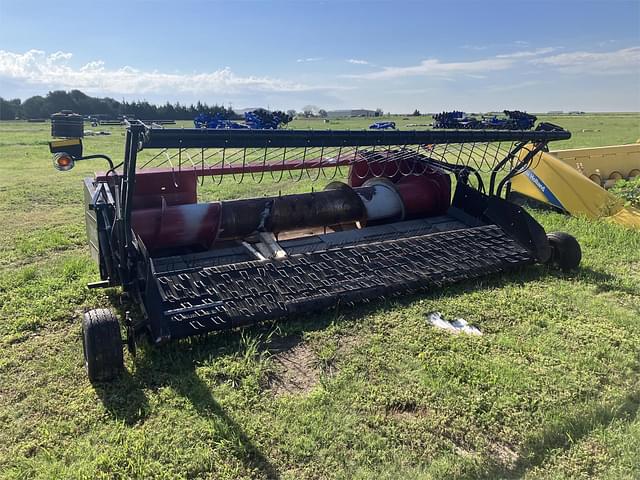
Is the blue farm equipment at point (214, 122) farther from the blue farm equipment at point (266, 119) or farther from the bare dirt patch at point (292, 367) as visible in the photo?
the bare dirt patch at point (292, 367)

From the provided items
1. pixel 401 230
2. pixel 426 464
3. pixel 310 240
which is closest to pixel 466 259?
pixel 401 230

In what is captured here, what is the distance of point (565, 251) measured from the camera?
206 inches

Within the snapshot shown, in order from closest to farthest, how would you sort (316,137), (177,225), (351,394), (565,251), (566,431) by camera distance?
(566,431), (351,394), (316,137), (177,225), (565,251)

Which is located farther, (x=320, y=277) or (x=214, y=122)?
(x=320, y=277)

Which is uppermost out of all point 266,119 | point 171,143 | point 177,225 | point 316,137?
point 266,119

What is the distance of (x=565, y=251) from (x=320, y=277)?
2819 millimetres

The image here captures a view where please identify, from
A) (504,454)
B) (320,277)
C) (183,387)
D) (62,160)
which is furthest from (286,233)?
(504,454)

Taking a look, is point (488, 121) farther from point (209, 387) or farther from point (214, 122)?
point (209, 387)

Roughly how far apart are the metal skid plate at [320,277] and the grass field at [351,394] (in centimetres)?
18

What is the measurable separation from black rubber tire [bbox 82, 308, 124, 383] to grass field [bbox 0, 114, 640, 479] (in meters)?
0.12

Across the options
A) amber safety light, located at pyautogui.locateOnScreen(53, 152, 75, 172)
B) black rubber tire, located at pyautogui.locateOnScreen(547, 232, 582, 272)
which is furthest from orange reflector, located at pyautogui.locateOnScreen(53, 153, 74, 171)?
black rubber tire, located at pyautogui.locateOnScreen(547, 232, 582, 272)

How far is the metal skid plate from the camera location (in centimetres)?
374

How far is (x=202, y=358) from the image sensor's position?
3.59 meters

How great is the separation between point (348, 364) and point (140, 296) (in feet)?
5.58
